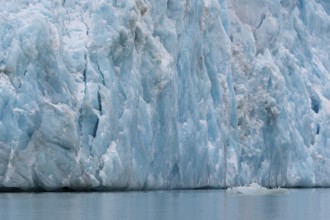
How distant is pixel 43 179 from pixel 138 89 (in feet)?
12.6

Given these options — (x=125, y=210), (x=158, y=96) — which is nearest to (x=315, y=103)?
(x=158, y=96)

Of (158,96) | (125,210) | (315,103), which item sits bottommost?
(125,210)

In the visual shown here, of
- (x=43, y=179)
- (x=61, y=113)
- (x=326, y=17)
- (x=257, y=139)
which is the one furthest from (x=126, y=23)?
(x=326, y=17)

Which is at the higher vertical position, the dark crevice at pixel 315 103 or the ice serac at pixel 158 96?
the dark crevice at pixel 315 103

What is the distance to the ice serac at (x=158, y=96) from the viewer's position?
17.4 m

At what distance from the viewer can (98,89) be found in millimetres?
18703

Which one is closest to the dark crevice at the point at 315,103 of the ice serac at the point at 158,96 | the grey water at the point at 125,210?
the ice serac at the point at 158,96

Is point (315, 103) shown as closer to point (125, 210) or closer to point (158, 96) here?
point (158, 96)

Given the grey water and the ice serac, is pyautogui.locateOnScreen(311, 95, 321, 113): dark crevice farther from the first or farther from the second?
the grey water

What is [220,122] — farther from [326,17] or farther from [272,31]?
[326,17]

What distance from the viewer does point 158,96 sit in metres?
21.0

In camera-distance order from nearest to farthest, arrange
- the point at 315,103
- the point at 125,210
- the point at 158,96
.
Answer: the point at 125,210 < the point at 158,96 < the point at 315,103

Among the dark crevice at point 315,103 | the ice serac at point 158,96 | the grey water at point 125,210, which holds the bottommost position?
the grey water at point 125,210

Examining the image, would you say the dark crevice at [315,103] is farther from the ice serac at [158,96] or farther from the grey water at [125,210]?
the grey water at [125,210]
